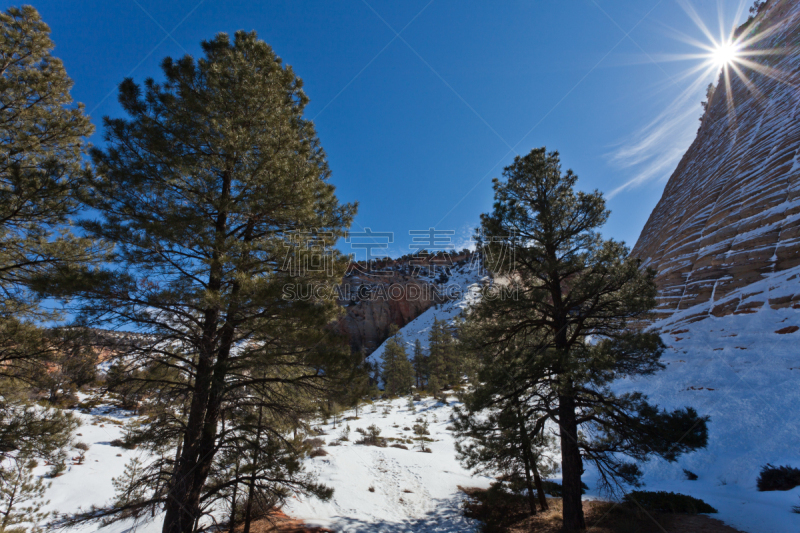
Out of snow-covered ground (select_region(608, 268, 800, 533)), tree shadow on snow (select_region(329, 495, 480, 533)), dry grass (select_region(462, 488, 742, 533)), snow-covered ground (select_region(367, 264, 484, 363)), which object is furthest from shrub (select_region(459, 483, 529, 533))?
snow-covered ground (select_region(367, 264, 484, 363))

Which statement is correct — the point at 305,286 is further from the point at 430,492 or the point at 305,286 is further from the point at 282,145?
the point at 430,492

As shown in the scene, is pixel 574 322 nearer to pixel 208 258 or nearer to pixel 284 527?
pixel 208 258

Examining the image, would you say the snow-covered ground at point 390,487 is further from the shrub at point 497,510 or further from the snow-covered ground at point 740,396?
the snow-covered ground at point 740,396

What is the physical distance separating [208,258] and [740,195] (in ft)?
88.9

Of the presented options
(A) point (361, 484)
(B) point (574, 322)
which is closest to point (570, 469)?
(B) point (574, 322)

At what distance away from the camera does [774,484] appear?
832 centimetres

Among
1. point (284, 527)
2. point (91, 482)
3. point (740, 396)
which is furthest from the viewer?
point (91, 482)

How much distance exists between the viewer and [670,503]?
28.3 ft

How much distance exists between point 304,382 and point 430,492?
31.8ft

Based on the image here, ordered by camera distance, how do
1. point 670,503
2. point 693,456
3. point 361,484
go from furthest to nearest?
point 361,484 < point 693,456 < point 670,503

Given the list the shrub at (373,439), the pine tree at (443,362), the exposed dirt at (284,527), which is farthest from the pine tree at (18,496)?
the pine tree at (443,362)

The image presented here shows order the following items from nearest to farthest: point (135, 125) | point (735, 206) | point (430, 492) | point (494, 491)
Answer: point (135, 125), point (494, 491), point (430, 492), point (735, 206)

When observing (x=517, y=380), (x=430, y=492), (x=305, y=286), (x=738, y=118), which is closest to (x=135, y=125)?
(x=305, y=286)

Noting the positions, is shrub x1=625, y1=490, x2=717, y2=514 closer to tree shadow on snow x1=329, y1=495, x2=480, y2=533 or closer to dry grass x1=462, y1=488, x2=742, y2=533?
dry grass x1=462, y1=488, x2=742, y2=533
